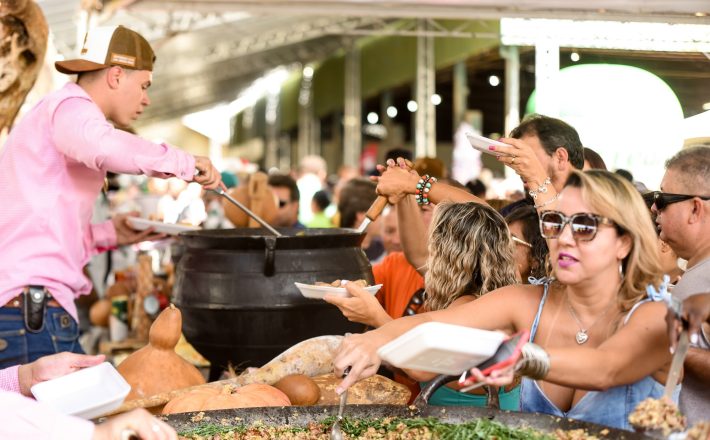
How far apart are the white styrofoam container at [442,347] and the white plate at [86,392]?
1.93 ft

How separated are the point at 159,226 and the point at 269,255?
0.78m

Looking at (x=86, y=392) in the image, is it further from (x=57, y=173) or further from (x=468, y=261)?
(x=57, y=173)

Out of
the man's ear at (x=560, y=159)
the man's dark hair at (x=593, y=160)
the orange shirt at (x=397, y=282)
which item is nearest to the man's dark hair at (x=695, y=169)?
the man's ear at (x=560, y=159)

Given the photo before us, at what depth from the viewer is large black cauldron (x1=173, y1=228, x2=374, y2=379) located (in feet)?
12.0

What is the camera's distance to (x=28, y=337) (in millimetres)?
3541

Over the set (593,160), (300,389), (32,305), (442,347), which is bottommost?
(300,389)

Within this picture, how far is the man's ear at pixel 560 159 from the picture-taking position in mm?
3439

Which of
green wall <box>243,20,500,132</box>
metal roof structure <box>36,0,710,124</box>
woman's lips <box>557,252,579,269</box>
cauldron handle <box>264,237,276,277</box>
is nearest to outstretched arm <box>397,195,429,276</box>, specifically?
cauldron handle <box>264,237,276,277</box>

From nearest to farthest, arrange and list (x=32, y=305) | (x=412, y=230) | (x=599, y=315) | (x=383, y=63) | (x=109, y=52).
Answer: (x=599, y=315)
(x=32, y=305)
(x=109, y=52)
(x=412, y=230)
(x=383, y=63)

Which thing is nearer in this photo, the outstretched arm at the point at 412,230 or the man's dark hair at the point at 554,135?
the man's dark hair at the point at 554,135

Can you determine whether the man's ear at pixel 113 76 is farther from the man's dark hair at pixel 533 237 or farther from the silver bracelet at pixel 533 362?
the silver bracelet at pixel 533 362

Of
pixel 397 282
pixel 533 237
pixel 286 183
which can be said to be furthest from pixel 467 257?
pixel 286 183

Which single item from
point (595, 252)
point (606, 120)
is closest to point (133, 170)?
point (595, 252)

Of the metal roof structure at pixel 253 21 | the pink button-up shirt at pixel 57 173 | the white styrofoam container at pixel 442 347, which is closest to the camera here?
the white styrofoam container at pixel 442 347
